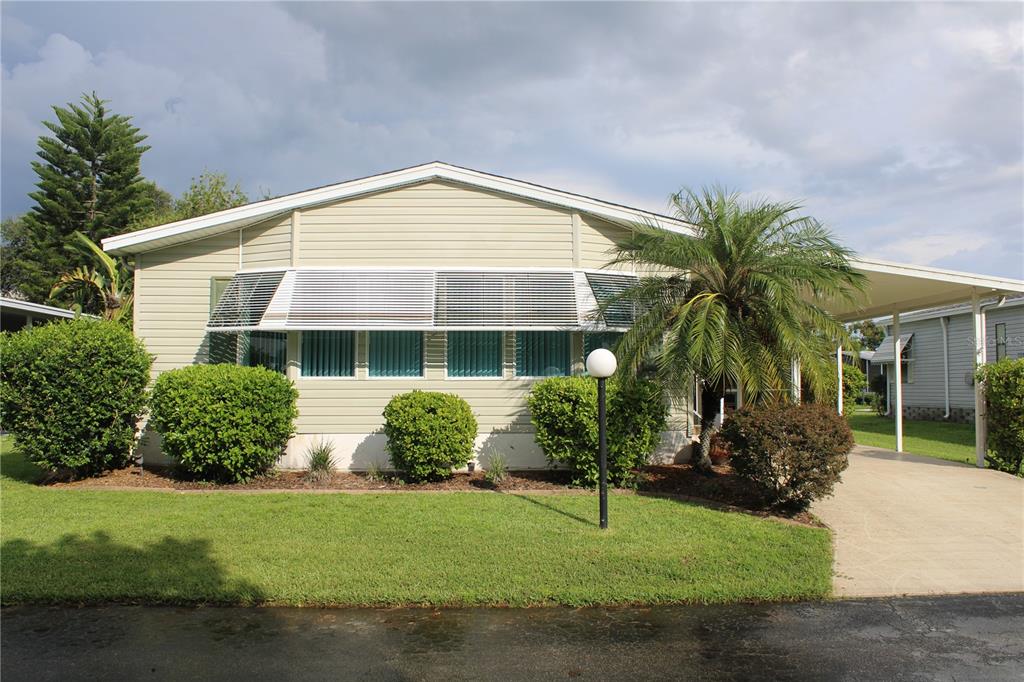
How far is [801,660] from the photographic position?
4461 millimetres

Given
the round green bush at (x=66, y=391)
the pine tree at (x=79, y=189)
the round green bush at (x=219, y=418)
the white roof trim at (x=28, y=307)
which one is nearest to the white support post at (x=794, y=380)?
the round green bush at (x=219, y=418)

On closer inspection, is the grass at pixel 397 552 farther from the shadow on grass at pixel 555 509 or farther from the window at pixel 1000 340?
the window at pixel 1000 340

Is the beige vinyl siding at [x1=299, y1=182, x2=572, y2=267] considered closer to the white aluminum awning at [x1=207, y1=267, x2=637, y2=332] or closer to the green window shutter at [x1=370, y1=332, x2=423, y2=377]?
the white aluminum awning at [x1=207, y1=267, x2=637, y2=332]

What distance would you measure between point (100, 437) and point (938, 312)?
24.7m

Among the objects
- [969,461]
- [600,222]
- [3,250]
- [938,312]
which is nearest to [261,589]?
[600,222]

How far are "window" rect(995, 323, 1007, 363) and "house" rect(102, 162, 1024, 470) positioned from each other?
11091 mm

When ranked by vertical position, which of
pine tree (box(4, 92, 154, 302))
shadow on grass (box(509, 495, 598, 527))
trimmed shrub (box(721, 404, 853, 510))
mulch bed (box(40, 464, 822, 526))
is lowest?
shadow on grass (box(509, 495, 598, 527))

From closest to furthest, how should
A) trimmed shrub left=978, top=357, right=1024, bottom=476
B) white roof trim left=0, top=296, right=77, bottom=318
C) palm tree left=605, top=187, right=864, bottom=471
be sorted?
palm tree left=605, top=187, right=864, bottom=471 → trimmed shrub left=978, top=357, right=1024, bottom=476 → white roof trim left=0, top=296, right=77, bottom=318

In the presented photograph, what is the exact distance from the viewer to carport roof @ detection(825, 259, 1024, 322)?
35.1ft

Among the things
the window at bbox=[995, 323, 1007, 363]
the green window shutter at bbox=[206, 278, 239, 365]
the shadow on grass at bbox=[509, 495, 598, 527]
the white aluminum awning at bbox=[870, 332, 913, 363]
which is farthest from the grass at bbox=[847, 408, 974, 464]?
the green window shutter at bbox=[206, 278, 239, 365]

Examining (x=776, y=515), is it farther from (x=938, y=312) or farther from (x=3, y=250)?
(x=3, y=250)

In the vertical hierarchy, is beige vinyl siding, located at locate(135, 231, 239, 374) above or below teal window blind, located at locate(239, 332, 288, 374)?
above

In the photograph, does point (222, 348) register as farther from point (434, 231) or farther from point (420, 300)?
point (434, 231)

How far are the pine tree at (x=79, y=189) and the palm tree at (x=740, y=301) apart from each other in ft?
90.8
